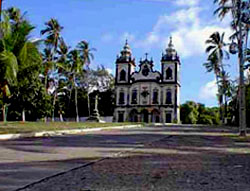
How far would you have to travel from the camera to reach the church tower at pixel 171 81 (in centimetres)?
7594

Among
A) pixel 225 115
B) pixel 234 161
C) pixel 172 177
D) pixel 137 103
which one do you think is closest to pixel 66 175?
pixel 172 177

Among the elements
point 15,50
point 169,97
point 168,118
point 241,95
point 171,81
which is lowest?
point 168,118

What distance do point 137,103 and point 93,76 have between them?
980 centimetres

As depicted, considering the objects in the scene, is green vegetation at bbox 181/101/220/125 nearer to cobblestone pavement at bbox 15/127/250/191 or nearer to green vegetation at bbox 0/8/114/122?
green vegetation at bbox 0/8/114/122

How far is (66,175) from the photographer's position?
24.2 feet

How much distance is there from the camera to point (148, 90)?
79500mm

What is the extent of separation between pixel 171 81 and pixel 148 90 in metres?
4.80

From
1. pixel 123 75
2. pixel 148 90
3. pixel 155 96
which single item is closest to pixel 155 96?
pixel 155 96

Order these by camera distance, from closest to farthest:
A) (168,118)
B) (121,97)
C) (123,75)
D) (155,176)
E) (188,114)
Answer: (155,176) < (168,118) < (121,97) < (123,75) < (188,114)

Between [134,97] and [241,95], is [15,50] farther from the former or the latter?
[134,97]

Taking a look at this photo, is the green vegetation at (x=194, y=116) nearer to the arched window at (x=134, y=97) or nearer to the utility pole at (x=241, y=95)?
the arched window at (x=134, y=97)

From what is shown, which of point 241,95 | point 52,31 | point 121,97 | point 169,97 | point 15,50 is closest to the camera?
point 15,50

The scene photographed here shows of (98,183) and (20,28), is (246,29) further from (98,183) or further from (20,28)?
(98,183)

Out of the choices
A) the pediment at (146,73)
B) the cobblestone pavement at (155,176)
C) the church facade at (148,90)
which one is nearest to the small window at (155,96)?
the church facade at (148,90)
